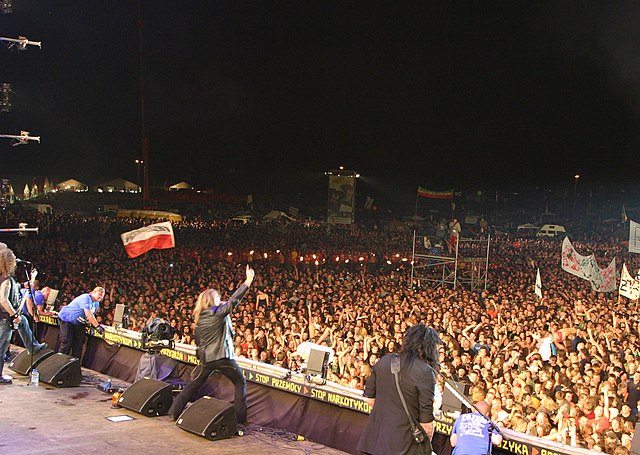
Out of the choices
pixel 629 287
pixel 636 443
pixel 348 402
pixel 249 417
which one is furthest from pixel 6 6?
pixel 629 287

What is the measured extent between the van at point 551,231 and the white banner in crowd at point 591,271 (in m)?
34.9

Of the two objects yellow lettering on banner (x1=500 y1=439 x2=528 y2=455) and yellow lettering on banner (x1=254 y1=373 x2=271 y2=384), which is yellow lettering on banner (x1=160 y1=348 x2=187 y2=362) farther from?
yellow lettering on banner (x1=500 y1=439 x2=528 y2=455)

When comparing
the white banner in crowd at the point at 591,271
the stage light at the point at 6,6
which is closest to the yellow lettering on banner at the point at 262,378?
the stage light at the point at 6,6

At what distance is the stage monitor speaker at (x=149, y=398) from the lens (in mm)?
5637

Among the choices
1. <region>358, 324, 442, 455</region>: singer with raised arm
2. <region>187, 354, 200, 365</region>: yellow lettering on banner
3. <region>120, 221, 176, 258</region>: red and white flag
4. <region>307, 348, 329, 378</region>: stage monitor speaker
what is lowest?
<region>187, 354, 200, 365</region>: yellow lettering on banner

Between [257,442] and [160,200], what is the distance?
163 ft

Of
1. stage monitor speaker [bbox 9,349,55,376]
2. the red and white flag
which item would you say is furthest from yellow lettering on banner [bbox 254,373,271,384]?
the red and white flag

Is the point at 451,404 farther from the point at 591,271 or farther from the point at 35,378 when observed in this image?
the point at 591,271

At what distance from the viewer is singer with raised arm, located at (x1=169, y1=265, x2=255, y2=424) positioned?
5.38 meters

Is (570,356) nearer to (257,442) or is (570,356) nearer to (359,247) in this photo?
(257,442)

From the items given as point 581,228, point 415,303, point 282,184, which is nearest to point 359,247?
point 415,303

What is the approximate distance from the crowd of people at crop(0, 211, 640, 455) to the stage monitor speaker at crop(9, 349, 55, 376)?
275cm

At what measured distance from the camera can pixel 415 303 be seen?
552 inches

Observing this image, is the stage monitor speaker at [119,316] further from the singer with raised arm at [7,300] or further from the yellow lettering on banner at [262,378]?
the yellow lettering on banner at [262,378]
